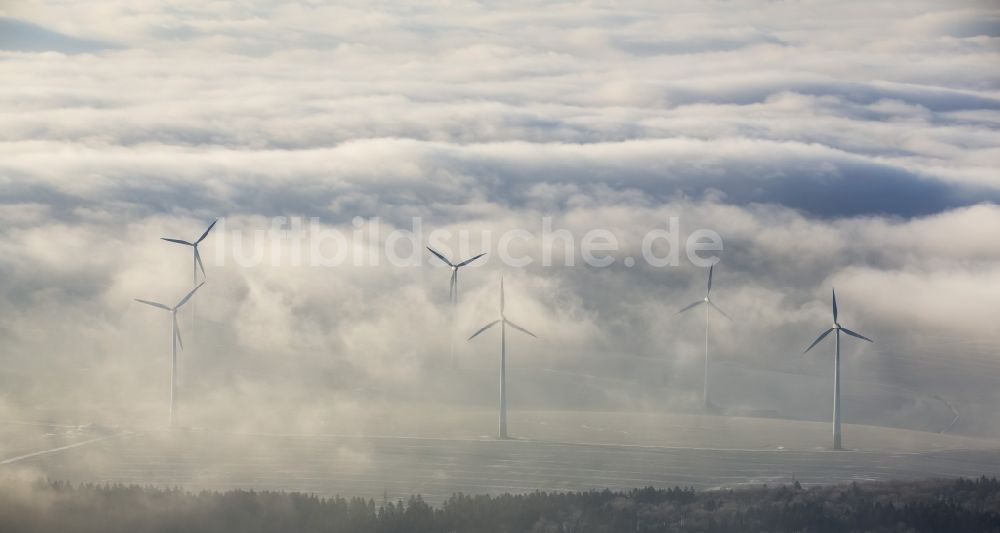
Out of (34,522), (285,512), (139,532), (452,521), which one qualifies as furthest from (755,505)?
(34,522)

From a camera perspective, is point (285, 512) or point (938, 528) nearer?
point (938, 528)

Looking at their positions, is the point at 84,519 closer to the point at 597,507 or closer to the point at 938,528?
the point at 597,507

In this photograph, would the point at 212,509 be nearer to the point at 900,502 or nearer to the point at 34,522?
the point at 34,522

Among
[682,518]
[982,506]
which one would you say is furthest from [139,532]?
[982,506]

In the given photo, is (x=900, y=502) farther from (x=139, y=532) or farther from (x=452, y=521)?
(x=139, y=532)

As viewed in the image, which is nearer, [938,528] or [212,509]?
[938,528]

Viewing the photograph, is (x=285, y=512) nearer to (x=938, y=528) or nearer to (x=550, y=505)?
(x=550, y=505)

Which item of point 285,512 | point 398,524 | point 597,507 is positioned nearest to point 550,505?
point 597,507
